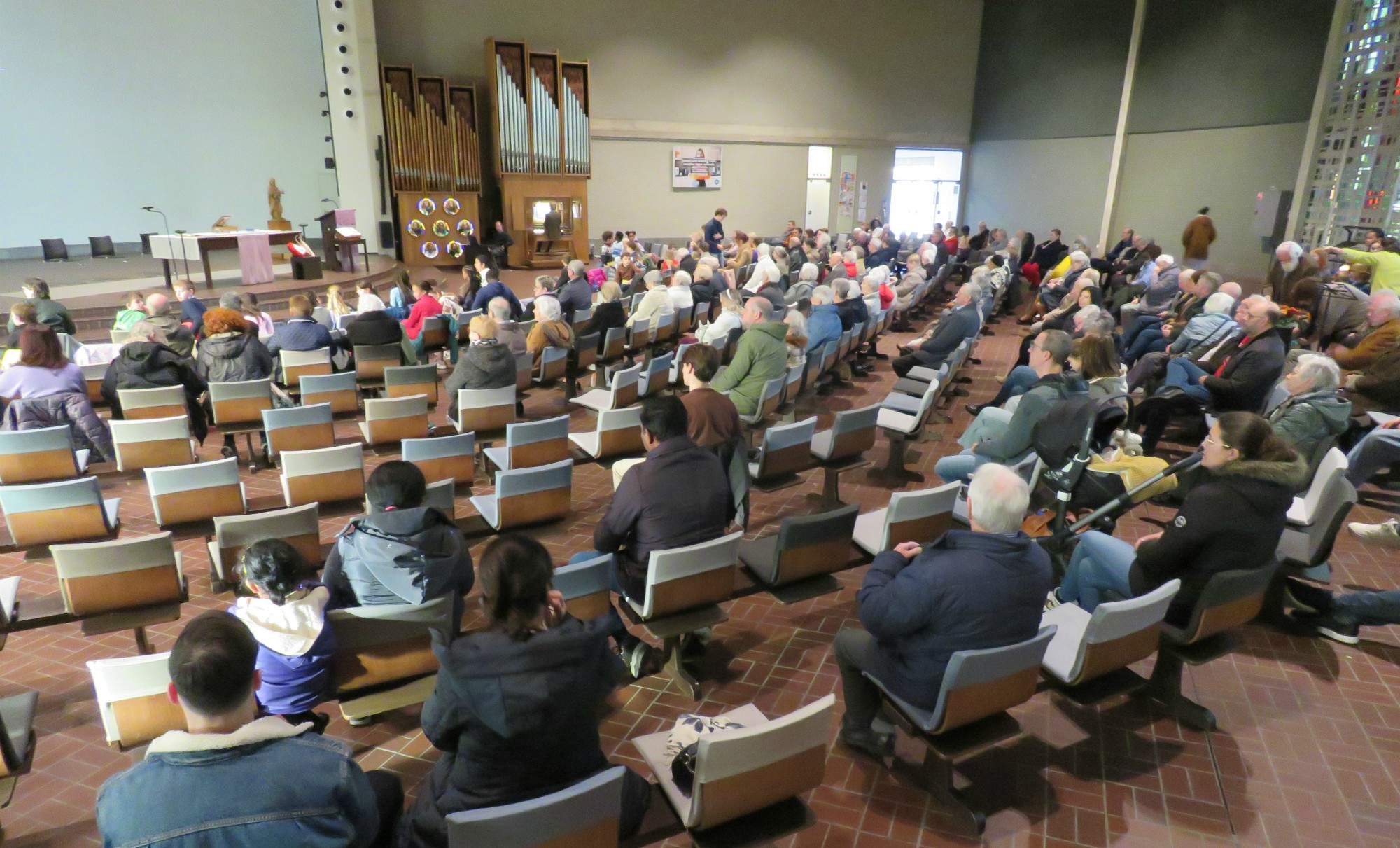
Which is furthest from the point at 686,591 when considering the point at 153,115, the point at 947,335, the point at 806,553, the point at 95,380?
the point at 153,115

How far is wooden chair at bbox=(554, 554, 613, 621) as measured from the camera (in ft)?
9.68

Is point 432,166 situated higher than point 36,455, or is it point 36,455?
point 432,166

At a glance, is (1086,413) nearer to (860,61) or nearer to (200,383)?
(200,383)

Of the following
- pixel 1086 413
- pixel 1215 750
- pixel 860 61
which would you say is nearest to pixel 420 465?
pixel 1086 413

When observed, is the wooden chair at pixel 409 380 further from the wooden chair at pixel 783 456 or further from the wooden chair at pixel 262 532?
the wooden chair at pixel 783 456

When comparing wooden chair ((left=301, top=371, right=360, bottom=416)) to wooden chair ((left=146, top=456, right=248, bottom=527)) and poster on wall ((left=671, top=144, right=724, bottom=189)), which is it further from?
poster on wall ((left=671, top=144, right=724, bottom=189))

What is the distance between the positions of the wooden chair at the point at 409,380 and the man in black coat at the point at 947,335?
423cm

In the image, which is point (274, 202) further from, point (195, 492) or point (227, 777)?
point (227, 777)

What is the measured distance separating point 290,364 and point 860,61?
17.4m

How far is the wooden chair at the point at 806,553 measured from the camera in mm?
3340

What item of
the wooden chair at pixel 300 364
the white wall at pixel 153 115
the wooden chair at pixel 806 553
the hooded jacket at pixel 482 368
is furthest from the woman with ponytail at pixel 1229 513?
the white wall at pixel 153 115

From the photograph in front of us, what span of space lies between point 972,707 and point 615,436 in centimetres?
292

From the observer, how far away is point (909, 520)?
3691mm

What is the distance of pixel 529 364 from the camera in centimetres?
655
